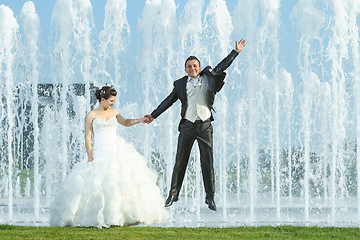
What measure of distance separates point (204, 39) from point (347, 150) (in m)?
6.60

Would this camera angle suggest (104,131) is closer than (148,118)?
No

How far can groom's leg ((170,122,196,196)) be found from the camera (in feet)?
18.2

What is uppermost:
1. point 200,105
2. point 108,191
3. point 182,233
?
point 200,105

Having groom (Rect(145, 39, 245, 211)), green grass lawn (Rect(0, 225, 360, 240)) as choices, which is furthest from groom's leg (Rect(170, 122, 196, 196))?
green grass lawn (Rect(0, 225, 360, 240))

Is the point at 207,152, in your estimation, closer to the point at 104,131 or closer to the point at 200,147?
the point at 200,147

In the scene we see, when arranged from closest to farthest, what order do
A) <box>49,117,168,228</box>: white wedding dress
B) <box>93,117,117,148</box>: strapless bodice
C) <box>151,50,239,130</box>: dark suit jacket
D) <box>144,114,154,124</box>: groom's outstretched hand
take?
<box>151,50,239,130</box>: dark suit jacket < <box>144,114,154,124</box>: groom's outstretched hand < <box>49,117,168,228</box>: white wedding dress < <box>93,117,117,148</box>: strapless bodice

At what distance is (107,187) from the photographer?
656cm

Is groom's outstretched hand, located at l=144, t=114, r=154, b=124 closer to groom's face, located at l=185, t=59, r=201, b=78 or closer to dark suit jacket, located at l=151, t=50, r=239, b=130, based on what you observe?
dark suit jacket, located at l=151, t=50, r=239, b=130

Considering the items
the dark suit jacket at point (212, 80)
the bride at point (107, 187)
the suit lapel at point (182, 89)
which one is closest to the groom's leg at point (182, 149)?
the dark suit jacket at point (212, 80)

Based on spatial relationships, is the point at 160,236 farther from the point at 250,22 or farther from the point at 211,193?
the point at 250,22

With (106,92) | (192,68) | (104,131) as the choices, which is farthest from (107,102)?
(192,68)

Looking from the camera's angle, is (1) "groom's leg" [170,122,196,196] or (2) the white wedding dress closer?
(1) "groom's leg" [170,122,196,196]

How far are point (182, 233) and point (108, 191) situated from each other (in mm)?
1006

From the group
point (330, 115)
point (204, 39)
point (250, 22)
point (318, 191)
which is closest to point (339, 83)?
point (330, 115)
